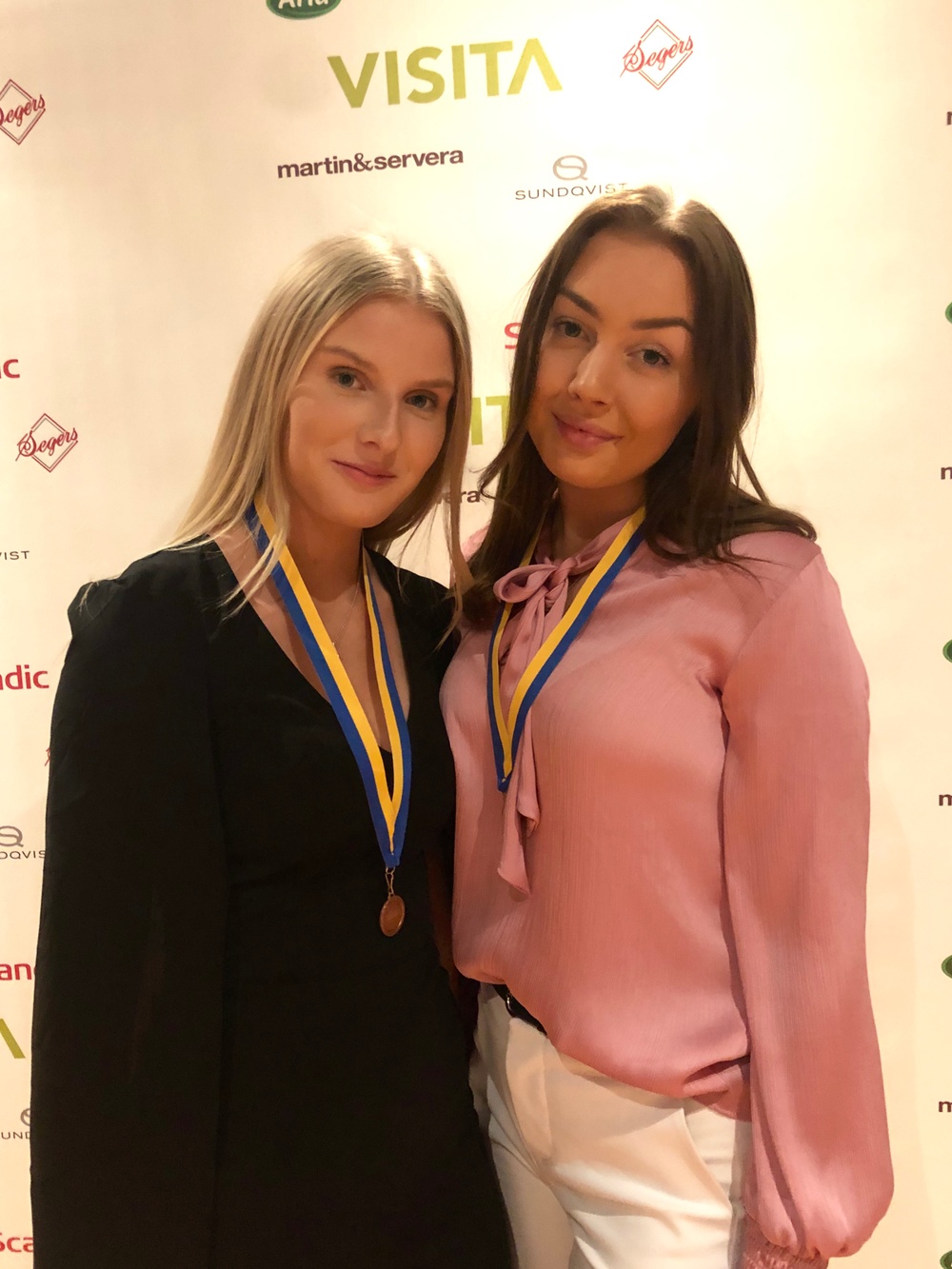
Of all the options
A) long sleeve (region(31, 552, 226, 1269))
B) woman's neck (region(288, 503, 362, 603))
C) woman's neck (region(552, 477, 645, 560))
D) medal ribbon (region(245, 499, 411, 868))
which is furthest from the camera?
woman's neck (region(552, 477, 645, 560))

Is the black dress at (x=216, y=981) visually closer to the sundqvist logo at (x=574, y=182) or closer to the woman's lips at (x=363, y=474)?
the woman's lips at (x=363, y=474)

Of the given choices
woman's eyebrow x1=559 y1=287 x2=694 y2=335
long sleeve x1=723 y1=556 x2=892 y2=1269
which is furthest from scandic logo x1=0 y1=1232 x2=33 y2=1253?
woman's eyebrow x1=559 y1=287 x2=694 y2=335

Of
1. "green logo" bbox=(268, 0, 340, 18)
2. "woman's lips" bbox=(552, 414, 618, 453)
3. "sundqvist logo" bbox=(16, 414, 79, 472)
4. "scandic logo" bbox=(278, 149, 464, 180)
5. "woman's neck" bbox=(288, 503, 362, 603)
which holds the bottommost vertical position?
"woman's neck" bbox=(288, 503, 362, 603)

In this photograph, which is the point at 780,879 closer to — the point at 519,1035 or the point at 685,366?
the point at 519,1035

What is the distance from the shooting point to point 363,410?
125 cm

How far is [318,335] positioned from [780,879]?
3.20 ft

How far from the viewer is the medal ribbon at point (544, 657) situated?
131 centimetres

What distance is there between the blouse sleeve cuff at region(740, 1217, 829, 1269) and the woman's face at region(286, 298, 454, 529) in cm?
112

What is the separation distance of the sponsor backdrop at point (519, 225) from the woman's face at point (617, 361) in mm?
589

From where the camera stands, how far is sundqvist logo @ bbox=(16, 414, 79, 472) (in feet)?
6.96

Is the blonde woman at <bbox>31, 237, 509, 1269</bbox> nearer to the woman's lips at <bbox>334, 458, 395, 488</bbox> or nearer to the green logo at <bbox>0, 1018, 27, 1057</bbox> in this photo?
the woman's lips at <bbox>334, 458, 395, 488</bbox>

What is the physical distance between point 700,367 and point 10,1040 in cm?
241

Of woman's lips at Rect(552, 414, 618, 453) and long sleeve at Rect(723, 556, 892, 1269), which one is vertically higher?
woman's lips at Rect(552, 414, 618, 453)

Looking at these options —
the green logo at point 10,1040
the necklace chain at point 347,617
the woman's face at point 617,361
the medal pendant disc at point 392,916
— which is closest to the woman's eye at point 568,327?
the woman's face at point 617,361
